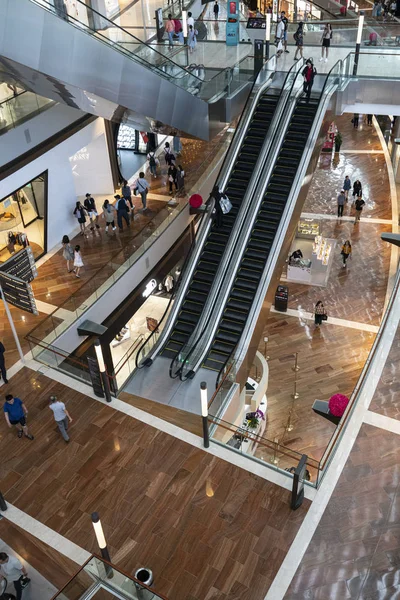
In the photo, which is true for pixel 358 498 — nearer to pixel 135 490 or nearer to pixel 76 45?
pixel 135 490

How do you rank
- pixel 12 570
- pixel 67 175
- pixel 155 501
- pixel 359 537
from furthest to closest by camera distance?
pixel 67 175
pixel 155 501
pixel 359 537
pixel 12 570

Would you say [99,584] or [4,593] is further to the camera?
[4,593]

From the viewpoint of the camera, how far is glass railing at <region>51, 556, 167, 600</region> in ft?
21.2

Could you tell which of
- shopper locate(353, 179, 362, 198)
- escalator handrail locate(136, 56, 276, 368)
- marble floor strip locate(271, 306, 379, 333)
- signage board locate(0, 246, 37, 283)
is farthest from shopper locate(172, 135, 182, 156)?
signage board locate(0, 246, 37, 283)

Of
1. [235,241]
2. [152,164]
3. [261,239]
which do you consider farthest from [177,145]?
[261,239]

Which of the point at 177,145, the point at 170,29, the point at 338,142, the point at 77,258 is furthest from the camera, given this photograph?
the point at 338,142

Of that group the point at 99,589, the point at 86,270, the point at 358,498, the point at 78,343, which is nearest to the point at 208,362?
the point at 78,343

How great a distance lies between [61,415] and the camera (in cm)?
934

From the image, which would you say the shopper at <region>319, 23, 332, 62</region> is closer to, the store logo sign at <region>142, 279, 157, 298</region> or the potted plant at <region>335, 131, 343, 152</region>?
the potted plant at <region>335, 131, 343, 152</region>

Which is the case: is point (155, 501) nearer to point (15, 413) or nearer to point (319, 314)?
point (15, 413)

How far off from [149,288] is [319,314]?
16.3 ft

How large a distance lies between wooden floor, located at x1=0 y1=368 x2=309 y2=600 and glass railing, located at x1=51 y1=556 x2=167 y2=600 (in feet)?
3.64

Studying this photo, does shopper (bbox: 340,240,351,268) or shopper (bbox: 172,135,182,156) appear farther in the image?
shopper (bbox: 172,135,182,156)

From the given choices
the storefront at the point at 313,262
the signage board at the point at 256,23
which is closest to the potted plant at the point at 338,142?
the signage board at the point at 256,23
